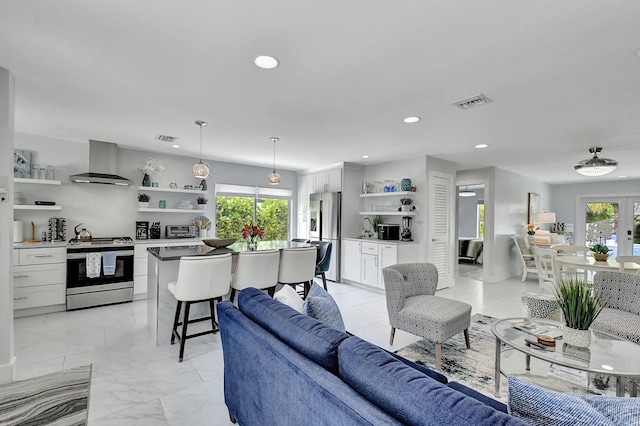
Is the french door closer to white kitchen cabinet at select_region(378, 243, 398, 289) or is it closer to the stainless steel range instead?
white kitchen cabinet at select_region(378, 243, 398, 289)

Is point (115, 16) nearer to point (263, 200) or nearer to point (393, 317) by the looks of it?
point (393, 317)

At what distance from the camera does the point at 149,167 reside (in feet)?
17.2

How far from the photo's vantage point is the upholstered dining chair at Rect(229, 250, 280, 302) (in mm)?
3137

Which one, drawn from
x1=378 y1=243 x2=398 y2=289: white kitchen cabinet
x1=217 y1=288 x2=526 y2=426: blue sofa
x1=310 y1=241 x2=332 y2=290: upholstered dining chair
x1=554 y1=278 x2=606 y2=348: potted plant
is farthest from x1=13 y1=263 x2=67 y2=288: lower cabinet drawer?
x1=554 y1=278 x2=606 y2=348: potted plant

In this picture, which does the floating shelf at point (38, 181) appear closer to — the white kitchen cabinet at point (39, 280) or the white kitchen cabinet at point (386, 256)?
the white kitchen cabinet at point (39, 280)

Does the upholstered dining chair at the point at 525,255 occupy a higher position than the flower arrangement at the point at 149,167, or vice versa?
the flower arrangement at the point at 149,167

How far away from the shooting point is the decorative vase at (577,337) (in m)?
1.97

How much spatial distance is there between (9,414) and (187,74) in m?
2.76

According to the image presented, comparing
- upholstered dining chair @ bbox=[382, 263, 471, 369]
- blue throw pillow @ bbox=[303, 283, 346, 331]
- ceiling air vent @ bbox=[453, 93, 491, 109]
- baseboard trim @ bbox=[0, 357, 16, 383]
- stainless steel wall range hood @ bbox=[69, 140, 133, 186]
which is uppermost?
ceiling air vent @ bbox=[453, 93, 491, 109]

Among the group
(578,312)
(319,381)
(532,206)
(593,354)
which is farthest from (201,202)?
(532,206)

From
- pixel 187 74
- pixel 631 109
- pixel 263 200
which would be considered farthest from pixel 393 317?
pixel 263 200

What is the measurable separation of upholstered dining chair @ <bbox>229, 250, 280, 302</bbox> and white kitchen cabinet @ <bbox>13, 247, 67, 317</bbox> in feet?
9.10

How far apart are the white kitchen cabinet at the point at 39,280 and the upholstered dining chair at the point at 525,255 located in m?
8.34

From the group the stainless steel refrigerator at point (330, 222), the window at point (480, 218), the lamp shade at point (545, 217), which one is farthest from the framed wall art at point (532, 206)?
the stainless steel refrigerator at point (330, 222)
